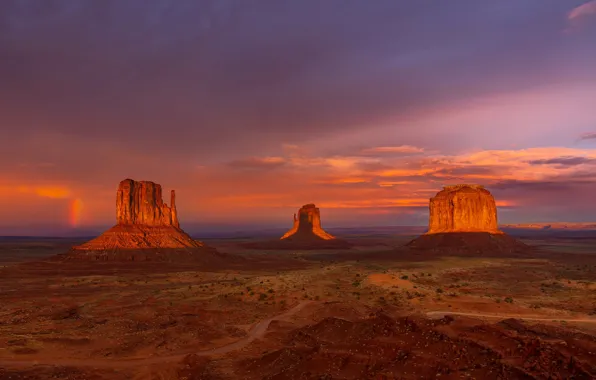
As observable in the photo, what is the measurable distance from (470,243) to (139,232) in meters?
111

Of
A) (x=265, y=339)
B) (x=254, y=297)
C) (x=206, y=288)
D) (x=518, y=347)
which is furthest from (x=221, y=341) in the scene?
(x=206, y=288)

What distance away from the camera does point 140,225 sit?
11088 cm

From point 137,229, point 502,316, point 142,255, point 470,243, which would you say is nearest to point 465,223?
point 470,243

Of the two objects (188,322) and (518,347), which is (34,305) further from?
(518,347)

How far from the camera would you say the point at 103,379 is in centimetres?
2261

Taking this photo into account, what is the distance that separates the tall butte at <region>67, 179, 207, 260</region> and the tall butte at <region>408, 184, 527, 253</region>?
90163 mm

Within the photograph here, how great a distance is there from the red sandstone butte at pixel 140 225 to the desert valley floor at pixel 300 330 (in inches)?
1370

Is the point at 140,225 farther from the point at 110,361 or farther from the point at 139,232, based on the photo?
the point at 110,361

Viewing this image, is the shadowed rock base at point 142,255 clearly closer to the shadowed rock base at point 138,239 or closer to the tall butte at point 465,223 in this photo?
the shadowed rock base at point 138,239

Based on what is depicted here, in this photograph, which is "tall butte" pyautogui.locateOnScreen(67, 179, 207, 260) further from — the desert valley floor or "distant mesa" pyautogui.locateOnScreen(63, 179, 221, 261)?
the desert valley floor

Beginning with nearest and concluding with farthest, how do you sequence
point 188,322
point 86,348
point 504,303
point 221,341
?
point 86,348, point 221,341, point 188,322, point 504,303

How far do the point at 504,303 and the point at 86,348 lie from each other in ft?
134

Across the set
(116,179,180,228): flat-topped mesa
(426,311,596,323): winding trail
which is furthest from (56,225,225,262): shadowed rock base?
(426,311,596,323): winding trail

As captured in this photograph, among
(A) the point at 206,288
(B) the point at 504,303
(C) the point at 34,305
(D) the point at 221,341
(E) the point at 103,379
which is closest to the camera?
(E) the point at 103,379
